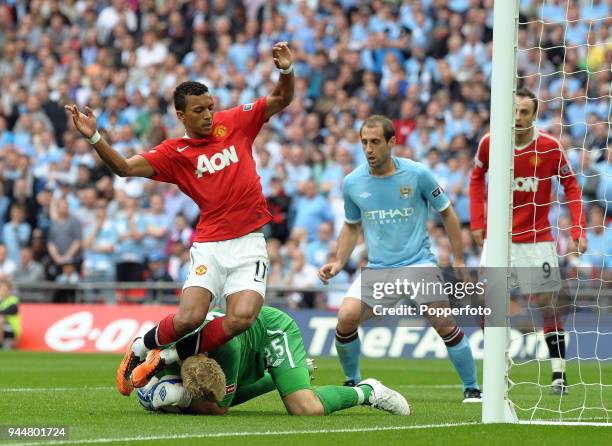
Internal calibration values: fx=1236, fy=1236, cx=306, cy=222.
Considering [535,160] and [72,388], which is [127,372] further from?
[535,160]

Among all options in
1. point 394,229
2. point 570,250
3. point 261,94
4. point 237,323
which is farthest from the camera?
point 261,94

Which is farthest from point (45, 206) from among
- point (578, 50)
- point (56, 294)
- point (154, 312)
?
point (578, 50)

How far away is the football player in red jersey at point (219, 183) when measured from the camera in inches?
356

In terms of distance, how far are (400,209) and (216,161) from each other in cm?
224

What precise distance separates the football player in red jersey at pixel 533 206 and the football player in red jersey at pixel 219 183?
9.14ft

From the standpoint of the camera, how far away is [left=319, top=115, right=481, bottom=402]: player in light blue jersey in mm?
10703

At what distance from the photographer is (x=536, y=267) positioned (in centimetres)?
1173

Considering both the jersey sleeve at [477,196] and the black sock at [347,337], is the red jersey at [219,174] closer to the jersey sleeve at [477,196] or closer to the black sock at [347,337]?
the black sock at [347,337]

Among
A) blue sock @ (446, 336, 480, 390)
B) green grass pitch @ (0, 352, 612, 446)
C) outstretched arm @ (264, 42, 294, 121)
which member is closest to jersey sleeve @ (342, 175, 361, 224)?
blue sock @ (446, 336, 480, 390)

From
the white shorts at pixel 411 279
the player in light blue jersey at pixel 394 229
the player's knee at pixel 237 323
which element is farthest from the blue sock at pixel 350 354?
the player's knee at pixel 237 323

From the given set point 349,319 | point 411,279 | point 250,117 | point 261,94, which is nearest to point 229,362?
point 250,117

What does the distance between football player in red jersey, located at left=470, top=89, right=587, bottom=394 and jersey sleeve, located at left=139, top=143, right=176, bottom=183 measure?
3312 mm

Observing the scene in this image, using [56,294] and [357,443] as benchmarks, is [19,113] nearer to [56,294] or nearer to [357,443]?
[56,294]

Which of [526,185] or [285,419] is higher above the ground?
[526,185]
